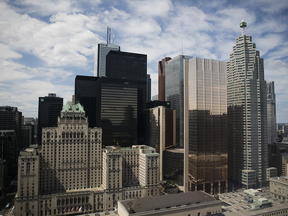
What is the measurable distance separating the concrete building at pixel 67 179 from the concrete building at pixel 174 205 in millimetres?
45778

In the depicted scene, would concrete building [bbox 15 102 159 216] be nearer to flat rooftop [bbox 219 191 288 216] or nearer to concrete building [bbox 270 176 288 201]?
flat rooftop [bbox 219 191 288 216]

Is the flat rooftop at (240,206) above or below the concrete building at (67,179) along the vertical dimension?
below

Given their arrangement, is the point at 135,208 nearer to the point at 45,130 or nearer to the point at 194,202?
the point at 194,202

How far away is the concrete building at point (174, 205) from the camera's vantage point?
431 ft

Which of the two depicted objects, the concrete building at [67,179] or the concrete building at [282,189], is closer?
the concrete building at [67,179]

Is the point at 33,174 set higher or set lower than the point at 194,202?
higher

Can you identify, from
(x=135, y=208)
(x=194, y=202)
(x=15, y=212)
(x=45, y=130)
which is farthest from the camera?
(x=45, y=130)

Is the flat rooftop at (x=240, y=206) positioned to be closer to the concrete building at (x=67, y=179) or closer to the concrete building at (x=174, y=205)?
the concrete building at (x=174, y=205)

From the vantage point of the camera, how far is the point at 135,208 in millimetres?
131125

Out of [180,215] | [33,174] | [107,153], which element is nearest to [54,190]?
[33,174]

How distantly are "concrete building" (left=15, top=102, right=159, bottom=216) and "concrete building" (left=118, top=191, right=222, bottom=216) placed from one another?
45778 millimetres

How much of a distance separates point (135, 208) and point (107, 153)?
6441cm

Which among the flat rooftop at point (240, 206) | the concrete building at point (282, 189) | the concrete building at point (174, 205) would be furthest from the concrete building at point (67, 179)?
the concrete building at point (282, 189)

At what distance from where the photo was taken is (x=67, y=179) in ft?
628
